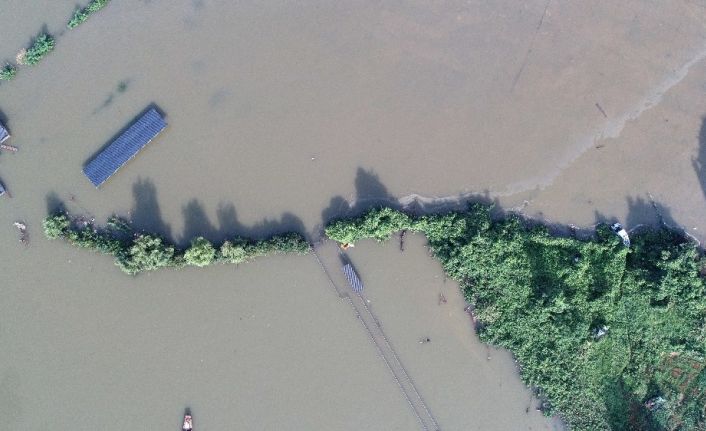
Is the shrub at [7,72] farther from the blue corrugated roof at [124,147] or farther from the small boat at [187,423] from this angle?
the small boat at [187,423]

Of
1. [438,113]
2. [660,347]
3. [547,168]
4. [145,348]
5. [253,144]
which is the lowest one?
[660,347]

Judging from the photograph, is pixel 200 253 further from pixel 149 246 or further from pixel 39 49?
pixel 39 49

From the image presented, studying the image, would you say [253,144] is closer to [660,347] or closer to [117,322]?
[117,322]

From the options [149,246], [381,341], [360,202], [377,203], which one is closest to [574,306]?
[381,341]

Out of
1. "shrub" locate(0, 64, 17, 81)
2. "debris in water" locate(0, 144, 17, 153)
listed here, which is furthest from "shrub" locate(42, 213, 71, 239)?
"shrub" locate(0, 64, 17, 81)

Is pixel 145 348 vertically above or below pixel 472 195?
above

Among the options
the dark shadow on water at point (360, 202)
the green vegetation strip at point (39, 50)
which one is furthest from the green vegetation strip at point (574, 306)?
the green vegetation strip at point (39, 50)

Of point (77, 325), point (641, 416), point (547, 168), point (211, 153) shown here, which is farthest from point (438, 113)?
point (77, 325)
